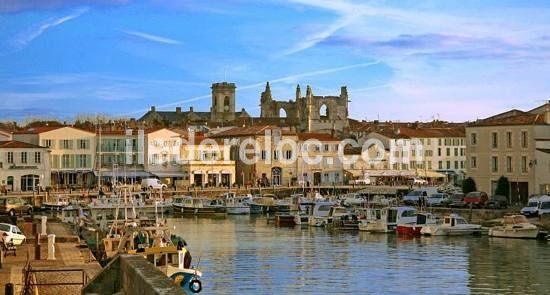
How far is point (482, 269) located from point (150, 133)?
64.5 m

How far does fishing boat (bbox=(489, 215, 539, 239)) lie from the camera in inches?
1839

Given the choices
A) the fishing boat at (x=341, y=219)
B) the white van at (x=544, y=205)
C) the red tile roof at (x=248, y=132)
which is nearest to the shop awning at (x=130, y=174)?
the red tile roof at (x=248, y=132)

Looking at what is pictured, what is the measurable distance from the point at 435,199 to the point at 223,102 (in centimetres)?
9639

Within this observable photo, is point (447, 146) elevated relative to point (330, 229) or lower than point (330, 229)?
elevated

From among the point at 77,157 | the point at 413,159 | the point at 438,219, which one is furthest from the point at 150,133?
the point at 438,219

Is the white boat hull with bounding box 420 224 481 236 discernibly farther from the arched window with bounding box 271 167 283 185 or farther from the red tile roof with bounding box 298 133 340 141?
the red tile roof with bounding box 298 133 340 141

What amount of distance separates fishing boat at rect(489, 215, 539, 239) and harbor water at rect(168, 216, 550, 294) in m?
0.70

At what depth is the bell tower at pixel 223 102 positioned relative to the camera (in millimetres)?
159375

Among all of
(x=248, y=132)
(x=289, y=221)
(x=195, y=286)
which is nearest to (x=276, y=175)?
(x=248, y=132)

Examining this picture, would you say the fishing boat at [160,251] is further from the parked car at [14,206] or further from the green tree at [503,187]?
the parked car at [14,206]

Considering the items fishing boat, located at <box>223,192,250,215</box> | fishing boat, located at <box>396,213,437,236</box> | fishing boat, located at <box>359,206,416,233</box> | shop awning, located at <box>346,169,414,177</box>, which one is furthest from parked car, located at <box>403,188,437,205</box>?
shop awning, located at <box>346,169,414,177</box>

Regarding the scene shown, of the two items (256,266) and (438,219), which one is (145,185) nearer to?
(438,219)

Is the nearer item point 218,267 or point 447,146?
point 218,267

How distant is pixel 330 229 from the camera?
5869 centimetres
